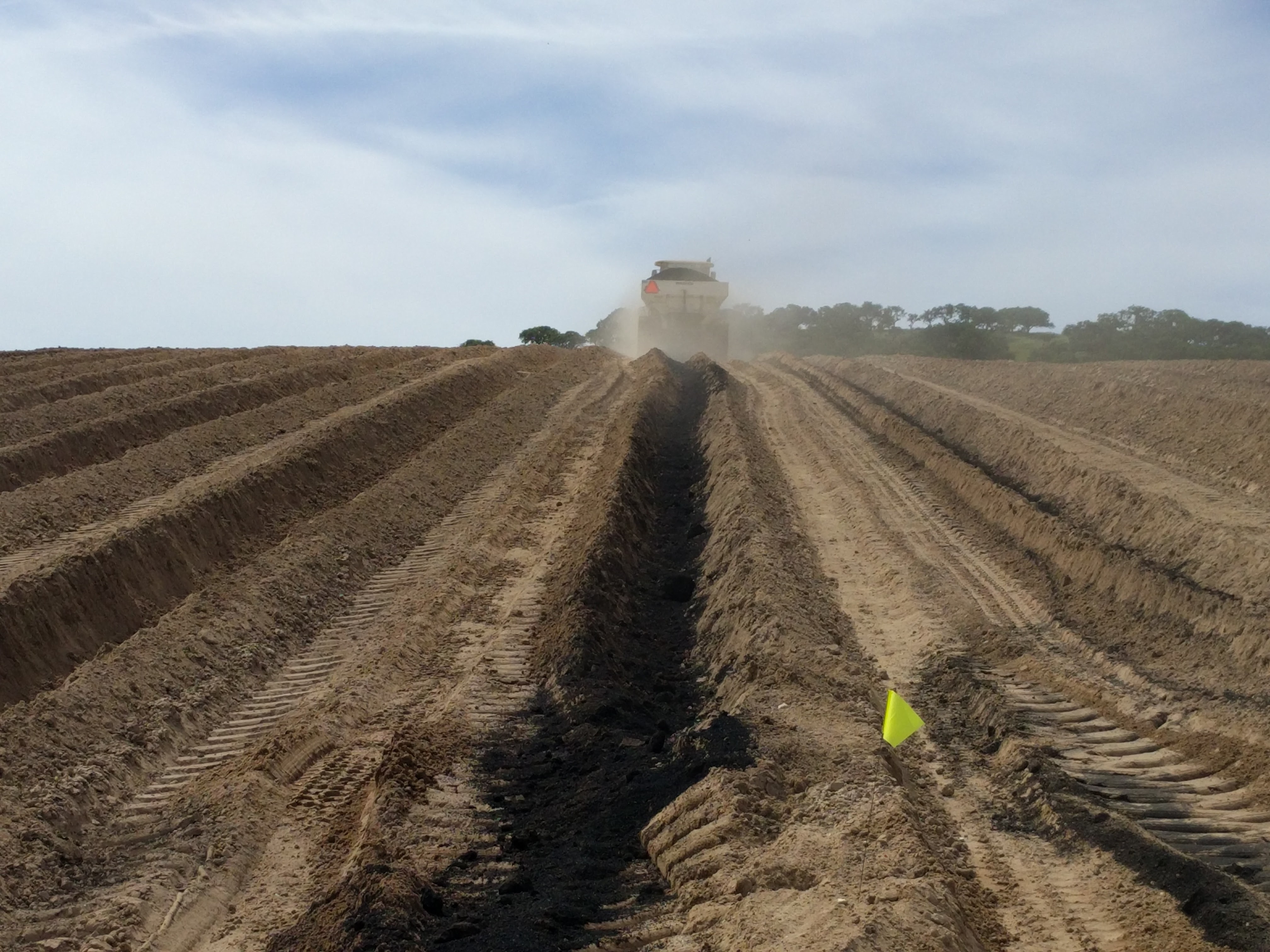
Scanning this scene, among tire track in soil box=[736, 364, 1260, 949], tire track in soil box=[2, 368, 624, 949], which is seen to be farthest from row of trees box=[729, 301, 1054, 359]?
tire track in soil box=[2, 368, 624, 949]

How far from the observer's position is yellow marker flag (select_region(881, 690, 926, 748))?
6770 millimetres

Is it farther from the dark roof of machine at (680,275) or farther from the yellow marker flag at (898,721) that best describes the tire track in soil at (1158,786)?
the dark roof of machine at (680,275)

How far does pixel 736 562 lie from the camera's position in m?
11.8

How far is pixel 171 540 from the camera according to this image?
12305 mm

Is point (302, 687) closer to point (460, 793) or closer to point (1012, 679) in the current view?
point (460, 793)

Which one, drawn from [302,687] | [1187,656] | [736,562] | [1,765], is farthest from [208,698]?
[1187,656]

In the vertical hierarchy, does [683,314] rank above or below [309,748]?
above

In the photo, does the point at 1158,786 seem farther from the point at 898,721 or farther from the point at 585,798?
the point at 585,798

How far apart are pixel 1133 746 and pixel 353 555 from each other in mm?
8486

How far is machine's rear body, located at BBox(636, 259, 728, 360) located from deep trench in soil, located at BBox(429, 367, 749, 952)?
31.1m

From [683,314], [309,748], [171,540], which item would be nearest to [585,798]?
[309,748]

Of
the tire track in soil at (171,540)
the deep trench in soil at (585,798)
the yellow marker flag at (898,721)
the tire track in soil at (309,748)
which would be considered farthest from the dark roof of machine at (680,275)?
the yellow marker flag at (898,721)

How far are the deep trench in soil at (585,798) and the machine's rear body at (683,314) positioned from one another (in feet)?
102

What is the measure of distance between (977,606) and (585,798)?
17.7 ft
